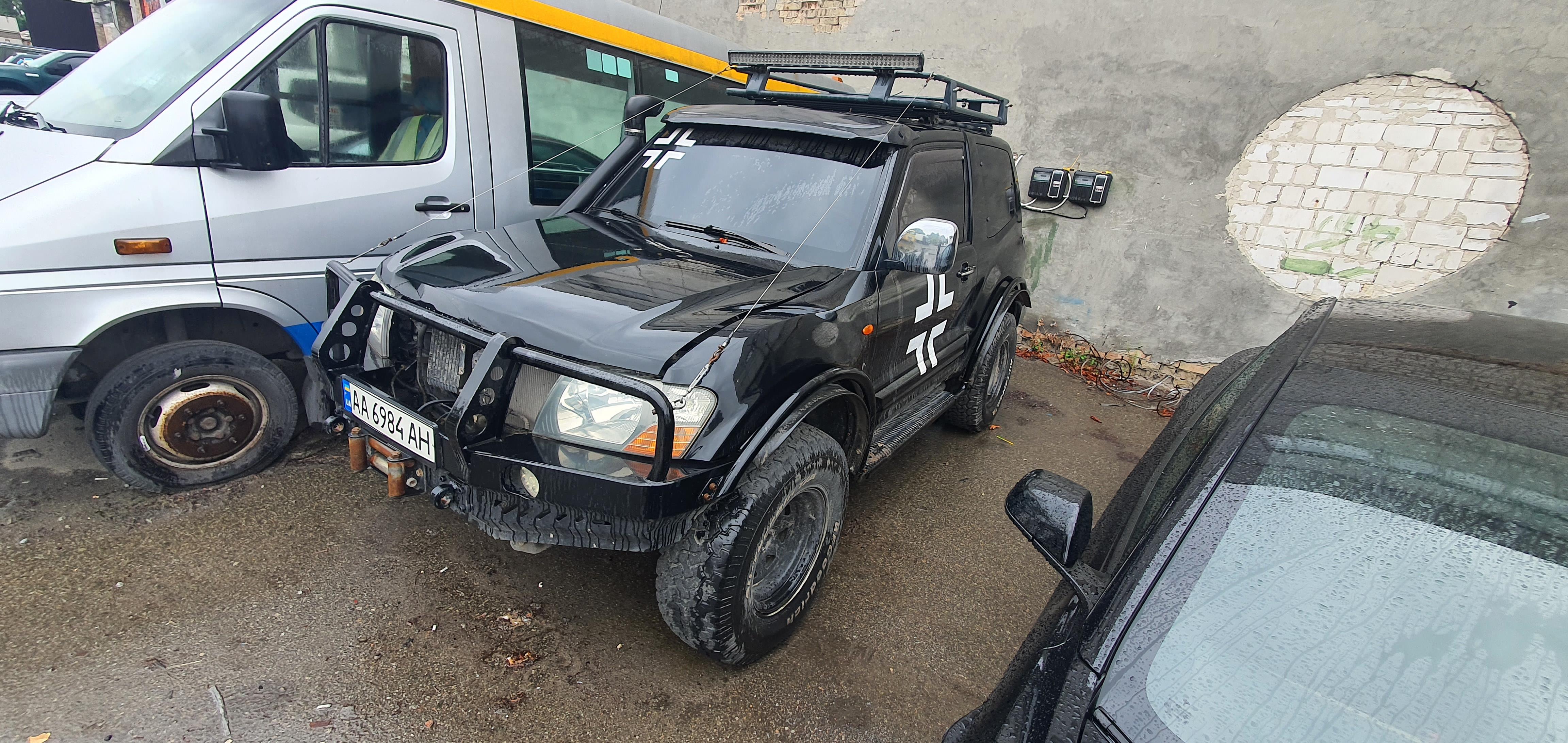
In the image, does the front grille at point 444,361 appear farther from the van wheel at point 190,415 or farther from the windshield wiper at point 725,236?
the van wheel at point 190,415

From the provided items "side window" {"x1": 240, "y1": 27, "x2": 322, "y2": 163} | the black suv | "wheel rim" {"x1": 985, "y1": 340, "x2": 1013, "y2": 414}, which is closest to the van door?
"side window" {"x1": 240, "y1": 27, "x2": 322, "y2": 163}

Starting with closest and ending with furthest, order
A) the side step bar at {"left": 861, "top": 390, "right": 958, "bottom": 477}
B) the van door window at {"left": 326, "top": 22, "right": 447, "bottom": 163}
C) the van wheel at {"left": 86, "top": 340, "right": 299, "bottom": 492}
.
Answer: the van wheel at {"left": 86, "top": 340, "right": 299, "bottom": 492}, the side step bar at {"left": 861, "top": 390, "right": 958, "bottom": 477}, the van door window at {"left": 326, "top": 22, "right": 447, "bottom": 163}

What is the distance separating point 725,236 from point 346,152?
189cm

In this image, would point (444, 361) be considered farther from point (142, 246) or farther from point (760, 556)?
point (142, 246)

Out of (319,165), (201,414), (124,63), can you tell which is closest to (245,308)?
(201,414)

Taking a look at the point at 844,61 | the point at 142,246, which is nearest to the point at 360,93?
the point at 142,246

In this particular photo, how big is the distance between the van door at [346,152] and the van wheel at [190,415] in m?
0.29

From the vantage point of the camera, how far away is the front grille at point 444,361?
7.60ft

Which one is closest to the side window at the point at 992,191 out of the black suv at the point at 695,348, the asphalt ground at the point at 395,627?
the black suv at the point at 695,348

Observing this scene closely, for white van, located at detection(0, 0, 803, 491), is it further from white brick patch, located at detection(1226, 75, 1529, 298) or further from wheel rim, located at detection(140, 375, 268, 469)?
white brick patch, located at detection(1226, 75, 1529, 298)

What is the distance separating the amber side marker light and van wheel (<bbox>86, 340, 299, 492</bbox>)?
0.41 metres

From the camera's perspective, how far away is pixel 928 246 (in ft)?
8.79

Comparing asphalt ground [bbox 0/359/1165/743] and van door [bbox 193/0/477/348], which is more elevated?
van door [bbox 193/0/477/348]

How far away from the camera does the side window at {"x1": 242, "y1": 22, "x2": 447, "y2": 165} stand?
10.0 ft
